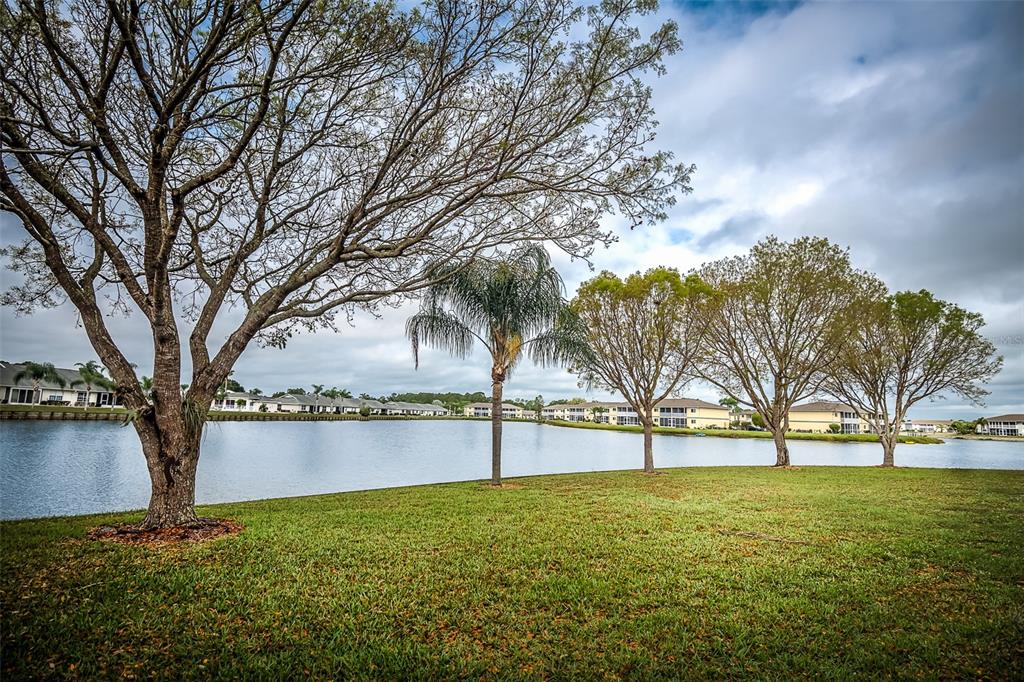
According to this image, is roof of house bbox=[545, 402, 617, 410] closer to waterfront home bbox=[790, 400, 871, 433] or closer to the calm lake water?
waterfront home bbox=[790, 400, 871, 433]

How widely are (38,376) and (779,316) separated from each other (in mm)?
67727

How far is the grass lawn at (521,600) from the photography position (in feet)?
11.8

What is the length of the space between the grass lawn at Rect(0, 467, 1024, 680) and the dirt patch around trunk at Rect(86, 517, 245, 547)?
24 cm

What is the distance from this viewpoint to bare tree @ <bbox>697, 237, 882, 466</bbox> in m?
19.0

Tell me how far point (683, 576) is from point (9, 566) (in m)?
7.18

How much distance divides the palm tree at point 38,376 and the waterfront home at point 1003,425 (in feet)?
462

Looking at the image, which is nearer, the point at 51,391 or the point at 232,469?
the point at 232,469

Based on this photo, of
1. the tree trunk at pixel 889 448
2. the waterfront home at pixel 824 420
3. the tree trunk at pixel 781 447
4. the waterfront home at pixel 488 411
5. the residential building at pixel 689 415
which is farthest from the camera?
the waterfront home at pixel 488 411

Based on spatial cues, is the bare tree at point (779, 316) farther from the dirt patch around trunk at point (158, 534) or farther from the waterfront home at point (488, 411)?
the waterfront home at point (488, 411)

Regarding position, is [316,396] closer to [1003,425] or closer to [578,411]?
[578,411]

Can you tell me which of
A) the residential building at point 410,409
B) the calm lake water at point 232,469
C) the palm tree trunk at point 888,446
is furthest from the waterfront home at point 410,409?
the palm tree trunk at point 888,446

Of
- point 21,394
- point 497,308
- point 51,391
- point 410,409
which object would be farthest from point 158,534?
point 410,409

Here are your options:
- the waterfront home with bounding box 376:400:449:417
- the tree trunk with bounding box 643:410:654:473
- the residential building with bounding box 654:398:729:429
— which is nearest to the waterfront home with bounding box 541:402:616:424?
the residential building with bounding box 654:398:729:429

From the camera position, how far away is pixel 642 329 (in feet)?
58.3
